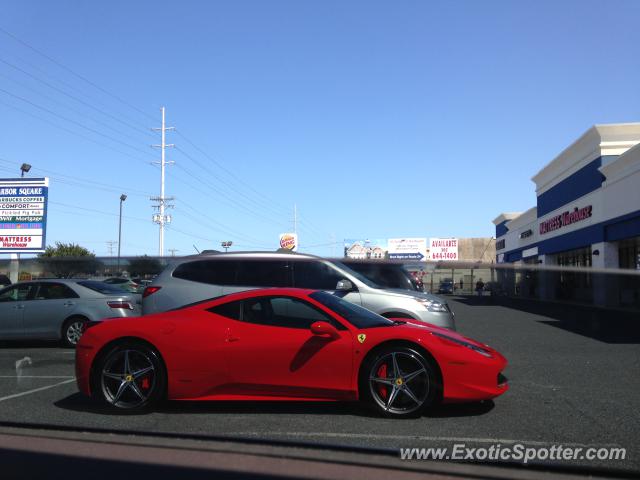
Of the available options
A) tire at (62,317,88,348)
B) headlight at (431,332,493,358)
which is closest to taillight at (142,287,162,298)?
tire at (62,317,88,348)

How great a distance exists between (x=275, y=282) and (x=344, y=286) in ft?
→ 3.50

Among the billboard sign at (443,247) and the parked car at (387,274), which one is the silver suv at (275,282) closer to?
the parked car at (387,274)

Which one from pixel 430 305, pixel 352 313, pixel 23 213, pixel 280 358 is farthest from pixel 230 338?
pixel 23 213

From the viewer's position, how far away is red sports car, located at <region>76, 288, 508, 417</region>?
5.72 m

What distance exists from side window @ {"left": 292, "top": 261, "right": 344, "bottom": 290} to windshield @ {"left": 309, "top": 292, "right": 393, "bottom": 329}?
7.47 feet

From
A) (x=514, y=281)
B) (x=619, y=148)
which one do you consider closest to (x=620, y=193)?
(x=619, y=148)

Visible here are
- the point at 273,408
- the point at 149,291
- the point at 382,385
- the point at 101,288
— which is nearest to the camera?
the point at 382,385

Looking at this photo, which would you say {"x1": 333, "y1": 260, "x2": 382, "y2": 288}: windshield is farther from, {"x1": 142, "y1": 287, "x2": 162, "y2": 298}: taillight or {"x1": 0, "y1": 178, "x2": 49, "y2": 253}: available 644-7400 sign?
{"x1": 0, "y1": 178, "x2": 49, "y2": 253}: available 644-7400 sign

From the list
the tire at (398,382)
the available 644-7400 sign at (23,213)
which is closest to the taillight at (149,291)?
the tire at (398,382)

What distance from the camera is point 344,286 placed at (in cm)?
877

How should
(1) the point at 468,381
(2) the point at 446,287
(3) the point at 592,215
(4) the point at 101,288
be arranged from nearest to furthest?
(1) the point at 468,381, (4) the point at 101,288, (3) the point at 592,215, (2) the point at 446,287

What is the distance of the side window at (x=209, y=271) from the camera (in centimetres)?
901

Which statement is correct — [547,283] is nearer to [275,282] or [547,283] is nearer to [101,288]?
[101,288]

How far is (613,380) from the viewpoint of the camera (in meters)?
7.77
